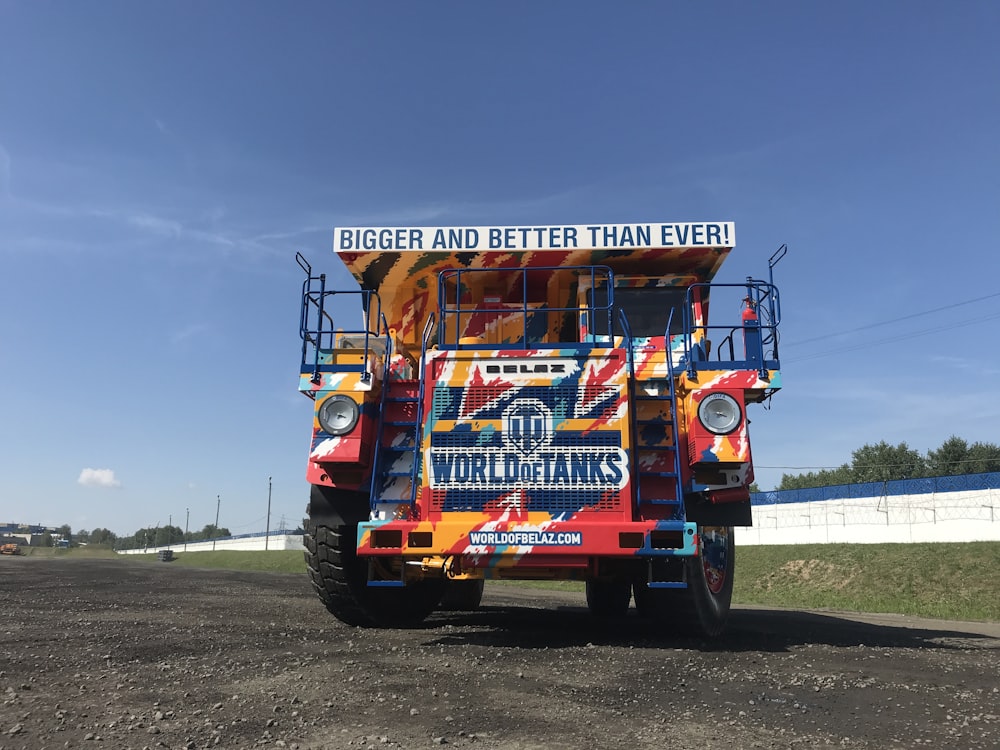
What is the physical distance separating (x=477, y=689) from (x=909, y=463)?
84.6m

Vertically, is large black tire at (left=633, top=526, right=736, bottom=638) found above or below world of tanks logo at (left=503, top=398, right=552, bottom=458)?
below

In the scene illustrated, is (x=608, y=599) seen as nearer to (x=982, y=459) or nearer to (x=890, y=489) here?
(x=890, y=489)

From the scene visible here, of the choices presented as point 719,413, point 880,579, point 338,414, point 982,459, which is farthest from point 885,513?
point 982,459

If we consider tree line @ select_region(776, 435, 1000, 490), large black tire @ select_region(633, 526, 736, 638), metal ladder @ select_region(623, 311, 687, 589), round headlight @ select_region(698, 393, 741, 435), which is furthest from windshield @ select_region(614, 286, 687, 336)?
tree line @ select_region(776, 435, 1000, 490)

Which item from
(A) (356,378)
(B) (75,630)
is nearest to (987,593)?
(A) (356,378)

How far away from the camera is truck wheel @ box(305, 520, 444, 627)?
6727mm

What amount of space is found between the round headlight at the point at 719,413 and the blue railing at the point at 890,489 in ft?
63.1

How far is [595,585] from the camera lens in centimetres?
907

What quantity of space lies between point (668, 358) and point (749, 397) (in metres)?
0.80

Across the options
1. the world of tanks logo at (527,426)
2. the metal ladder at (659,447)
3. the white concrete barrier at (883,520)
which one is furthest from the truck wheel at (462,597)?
the white concrete barrier at (883,520)

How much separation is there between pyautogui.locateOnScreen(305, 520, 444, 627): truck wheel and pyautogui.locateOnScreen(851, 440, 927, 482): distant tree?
257ft

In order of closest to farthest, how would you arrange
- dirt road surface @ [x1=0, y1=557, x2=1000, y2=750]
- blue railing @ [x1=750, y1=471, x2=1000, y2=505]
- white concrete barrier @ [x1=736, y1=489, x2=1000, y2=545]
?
dirt road surface @ [x1=0, y1=557, x2=1000, y2=750] < white concrete barrier @ [x1=736, y1=489, x2=1000, y2=545] < blue railing @ [x1=750, y1=471, x2=1000, y2=505]

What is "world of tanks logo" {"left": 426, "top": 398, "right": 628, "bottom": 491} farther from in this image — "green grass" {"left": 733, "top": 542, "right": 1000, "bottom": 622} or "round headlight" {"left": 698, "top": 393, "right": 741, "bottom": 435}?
"green grass" {"left": 733, "top": 542, "right": 1000, "bottom": 622}

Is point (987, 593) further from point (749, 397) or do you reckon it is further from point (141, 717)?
point (141, 717)
